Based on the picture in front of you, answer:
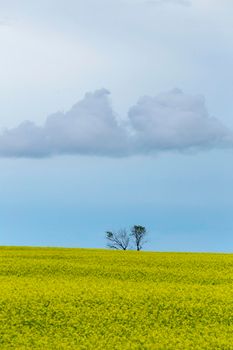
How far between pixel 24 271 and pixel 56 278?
7.91 feet

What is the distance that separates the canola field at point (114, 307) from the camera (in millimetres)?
17359

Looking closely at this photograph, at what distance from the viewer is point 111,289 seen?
23344 mm

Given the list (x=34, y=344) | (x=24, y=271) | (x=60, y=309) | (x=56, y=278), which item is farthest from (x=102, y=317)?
(x=24, y=271)

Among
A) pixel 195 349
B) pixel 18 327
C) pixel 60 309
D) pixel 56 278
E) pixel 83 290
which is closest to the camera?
pixel 195 349

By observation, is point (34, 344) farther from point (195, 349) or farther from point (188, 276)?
point (188, 276)

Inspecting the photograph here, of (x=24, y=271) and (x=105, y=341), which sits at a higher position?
(x=24, y=271)

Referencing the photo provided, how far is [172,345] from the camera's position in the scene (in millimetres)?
16828

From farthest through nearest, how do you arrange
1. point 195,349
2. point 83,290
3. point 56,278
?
point 56,278, point 83,290, point 195,349

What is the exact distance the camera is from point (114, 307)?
67.2 feet

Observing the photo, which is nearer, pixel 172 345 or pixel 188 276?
pixel 172 345

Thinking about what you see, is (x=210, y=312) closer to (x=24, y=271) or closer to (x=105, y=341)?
(x=105, y=341)

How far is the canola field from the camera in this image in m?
17.4

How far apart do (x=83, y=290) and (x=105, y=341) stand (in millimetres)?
6033

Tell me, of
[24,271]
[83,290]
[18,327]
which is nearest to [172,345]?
[18,327]
